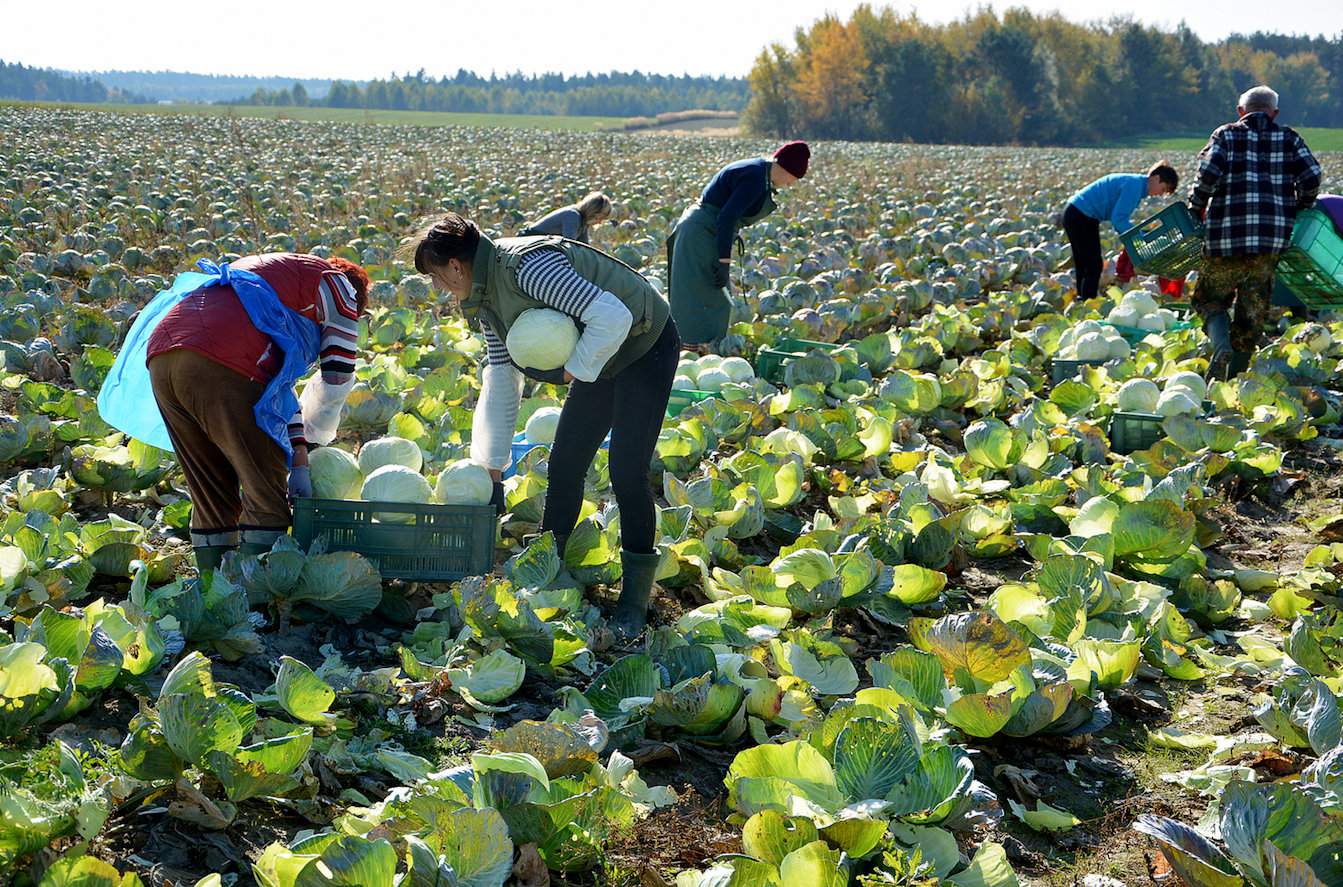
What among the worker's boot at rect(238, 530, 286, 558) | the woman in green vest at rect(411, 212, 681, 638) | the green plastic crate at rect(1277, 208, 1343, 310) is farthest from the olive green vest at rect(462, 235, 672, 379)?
the green plastic crate at rect(1277, 208, 1343, 310)

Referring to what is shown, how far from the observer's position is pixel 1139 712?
3.31 metres

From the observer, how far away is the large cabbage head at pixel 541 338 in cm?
325

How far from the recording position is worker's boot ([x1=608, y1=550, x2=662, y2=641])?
3725 mm

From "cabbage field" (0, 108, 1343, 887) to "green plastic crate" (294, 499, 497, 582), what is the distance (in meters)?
0.12

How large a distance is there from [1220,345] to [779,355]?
2.65 metres

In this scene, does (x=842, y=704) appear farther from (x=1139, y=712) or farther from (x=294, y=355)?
(x=294, y=355)

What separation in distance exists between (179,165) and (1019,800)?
60.3ft

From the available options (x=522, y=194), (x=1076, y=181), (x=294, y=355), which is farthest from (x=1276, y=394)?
(x=1076, y=181)

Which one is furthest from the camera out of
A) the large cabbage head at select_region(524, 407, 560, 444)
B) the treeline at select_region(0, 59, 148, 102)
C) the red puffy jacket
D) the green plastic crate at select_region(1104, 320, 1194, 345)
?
the treeline at select_region(0, 59, 148, 102)

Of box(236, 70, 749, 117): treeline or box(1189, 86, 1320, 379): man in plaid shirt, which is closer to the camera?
box(1189, 86, 1320, 379): man in plaid shirt

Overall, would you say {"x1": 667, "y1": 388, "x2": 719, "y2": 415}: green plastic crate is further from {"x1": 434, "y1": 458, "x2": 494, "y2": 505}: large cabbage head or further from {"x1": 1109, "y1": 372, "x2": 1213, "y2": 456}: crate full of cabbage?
{"x1": 434, "y1": 458, "x2": 494, "y2": 505}: large cabbage head

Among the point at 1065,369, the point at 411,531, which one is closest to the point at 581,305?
the point at 411,531

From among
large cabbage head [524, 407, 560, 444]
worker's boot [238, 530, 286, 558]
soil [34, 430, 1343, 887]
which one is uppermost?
large cabbage head [524, 407, 560, 444]

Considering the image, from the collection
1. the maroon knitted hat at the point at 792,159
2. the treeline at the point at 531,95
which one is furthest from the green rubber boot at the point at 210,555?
the treeline at the point at 531,95
